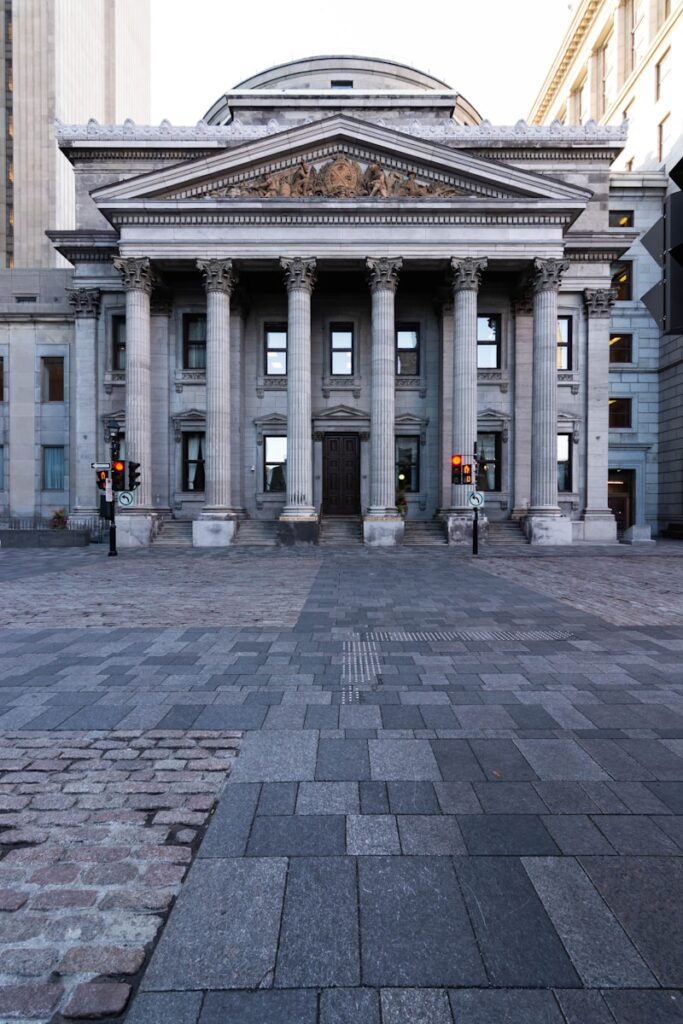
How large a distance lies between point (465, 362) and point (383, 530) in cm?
854

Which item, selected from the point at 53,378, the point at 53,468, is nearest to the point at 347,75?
the point at 53,378

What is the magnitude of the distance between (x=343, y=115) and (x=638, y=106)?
2307 cm

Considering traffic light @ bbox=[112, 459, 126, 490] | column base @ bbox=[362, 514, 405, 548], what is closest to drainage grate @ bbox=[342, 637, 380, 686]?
traffic light @ bbox=[112, 459, 126, 490]

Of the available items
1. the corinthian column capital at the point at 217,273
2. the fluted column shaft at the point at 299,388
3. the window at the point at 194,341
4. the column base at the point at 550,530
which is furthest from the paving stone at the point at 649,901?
the window at the point at 194,341

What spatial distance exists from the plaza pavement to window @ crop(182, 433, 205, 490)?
2116 centimetres

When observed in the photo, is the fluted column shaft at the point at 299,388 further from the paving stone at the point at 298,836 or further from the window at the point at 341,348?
the paving stone at the point at 298,836

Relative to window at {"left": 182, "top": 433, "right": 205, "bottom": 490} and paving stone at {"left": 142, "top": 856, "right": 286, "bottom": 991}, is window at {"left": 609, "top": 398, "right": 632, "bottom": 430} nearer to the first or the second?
window at {"left": 182, "top": 433, "right": 205, "bottom": 490}

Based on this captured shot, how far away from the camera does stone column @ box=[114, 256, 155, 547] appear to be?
25.6 meters

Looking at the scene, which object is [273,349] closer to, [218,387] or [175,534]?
[218,387]

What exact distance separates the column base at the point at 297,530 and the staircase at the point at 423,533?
4.17 metres

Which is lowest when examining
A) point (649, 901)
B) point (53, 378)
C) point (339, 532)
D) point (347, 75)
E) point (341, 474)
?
point (649, 901)

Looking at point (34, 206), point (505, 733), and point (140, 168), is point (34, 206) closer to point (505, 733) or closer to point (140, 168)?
point (140, 168)

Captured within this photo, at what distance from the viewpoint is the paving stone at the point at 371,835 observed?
3.00 meters

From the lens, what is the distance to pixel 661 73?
109 feet
